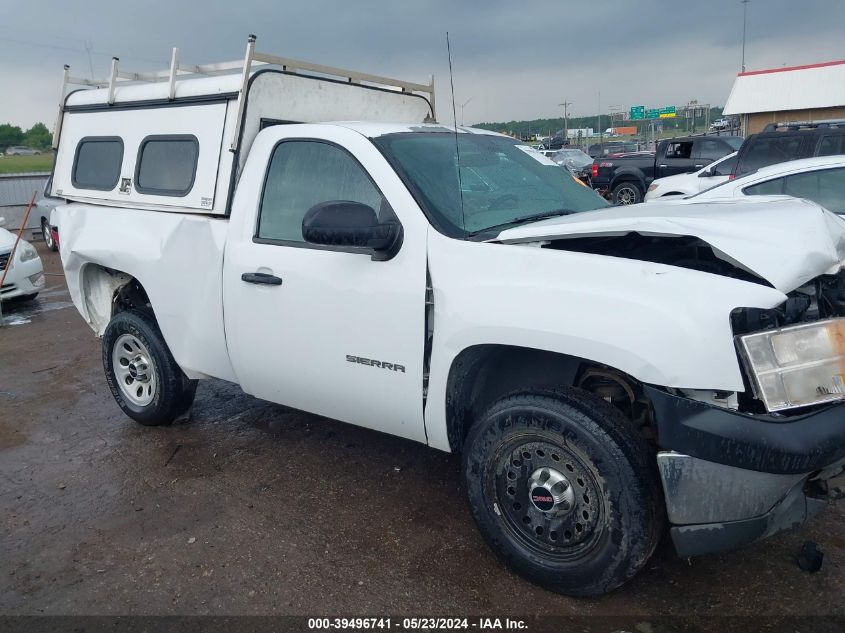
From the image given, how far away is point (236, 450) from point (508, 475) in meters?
2.33

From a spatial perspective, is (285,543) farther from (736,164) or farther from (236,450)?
(736,164)

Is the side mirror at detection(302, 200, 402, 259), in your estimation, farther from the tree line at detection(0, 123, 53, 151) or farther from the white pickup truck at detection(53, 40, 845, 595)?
the tree line at detection(0, 123, 53, 151)

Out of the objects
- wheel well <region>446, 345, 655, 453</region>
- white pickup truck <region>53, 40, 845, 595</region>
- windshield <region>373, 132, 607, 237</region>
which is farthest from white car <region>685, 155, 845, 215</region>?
wheel well <region>446, 345, 655, 453</region>

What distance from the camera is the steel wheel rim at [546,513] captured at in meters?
2.89

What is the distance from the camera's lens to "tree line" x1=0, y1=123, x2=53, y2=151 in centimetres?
5953

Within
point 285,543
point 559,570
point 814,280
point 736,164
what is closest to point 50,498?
point 285,543

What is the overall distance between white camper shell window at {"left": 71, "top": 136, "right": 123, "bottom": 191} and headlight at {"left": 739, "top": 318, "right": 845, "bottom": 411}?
431 centimetres

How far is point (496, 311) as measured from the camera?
10.0 feet

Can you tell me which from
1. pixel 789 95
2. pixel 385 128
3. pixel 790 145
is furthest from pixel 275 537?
pixel 789 95

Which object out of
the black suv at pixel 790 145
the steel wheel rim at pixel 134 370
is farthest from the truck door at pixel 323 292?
the black suv at pixel 790 145

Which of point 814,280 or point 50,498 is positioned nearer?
point 814,280

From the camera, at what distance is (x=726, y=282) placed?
2672mm

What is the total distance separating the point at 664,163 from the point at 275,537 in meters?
16.8

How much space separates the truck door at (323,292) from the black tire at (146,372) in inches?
34.2
